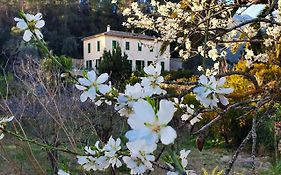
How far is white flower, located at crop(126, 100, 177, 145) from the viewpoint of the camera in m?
0.58

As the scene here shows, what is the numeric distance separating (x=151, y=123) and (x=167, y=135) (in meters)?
0.03

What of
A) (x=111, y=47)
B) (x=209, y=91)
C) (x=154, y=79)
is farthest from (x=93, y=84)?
(x=111, y=47)

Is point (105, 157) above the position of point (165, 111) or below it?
below

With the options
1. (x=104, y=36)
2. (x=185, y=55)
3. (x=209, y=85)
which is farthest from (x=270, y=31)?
(x=104, y=36)

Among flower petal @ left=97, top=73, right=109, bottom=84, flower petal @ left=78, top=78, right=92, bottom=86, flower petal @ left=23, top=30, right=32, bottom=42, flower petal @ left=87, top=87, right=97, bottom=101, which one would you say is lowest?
flower petal @ left=87, top=87, right=97, bottom=101

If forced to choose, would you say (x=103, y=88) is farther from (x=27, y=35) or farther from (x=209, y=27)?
(x=209, y=27)

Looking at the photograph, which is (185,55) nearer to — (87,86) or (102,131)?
(102,131)

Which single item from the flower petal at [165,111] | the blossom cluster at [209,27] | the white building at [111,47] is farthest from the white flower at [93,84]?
the white building at [111,47]

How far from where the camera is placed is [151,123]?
1.91 feet

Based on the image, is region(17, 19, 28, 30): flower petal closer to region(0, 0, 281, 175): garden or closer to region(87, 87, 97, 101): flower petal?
region(0, 0, 281, 175): garden

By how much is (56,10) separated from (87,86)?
2656 cm

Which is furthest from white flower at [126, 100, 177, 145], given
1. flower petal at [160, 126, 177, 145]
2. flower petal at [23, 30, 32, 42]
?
flower petal at [23, 30, 32, 42]

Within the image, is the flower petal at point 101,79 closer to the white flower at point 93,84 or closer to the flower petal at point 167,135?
the white flower at point 93,84

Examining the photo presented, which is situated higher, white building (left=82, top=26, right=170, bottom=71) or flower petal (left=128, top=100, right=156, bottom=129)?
flower petal (left=128, top=100, right=156, bottom=129)
